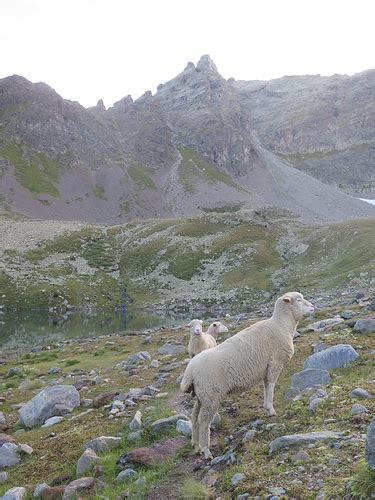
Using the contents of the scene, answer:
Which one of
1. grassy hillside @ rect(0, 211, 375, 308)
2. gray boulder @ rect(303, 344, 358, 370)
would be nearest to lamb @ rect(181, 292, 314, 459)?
gray boulder @ rect(303, 344, 358, 370)

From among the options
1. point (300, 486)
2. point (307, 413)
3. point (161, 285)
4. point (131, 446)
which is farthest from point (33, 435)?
point (161, 285)

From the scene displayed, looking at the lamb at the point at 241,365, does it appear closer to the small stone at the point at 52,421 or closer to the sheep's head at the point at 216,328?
the small stone at the point at 52,421

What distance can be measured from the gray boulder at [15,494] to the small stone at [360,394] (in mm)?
7350

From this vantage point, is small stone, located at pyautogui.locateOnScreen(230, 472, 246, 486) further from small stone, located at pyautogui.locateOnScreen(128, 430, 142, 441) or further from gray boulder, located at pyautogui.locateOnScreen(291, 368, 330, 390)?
gray boulder, located at pyautogui.locateOnScreen(291, 368, 330, 390)

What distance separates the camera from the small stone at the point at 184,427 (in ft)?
36.3

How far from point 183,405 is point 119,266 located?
89409mm

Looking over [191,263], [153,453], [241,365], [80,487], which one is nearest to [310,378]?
[241,365]

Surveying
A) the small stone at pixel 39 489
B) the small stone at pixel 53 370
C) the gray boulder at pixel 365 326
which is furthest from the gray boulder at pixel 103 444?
the small stone at pixel 53 370

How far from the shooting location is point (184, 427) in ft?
36.8

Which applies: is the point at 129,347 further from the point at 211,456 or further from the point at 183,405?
the point at 211,456

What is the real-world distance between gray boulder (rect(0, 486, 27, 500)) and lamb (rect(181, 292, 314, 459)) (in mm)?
3777

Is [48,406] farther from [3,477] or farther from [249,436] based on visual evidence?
[249,436]

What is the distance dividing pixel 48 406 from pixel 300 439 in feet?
32.6

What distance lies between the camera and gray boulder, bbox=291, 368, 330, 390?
1188cm
